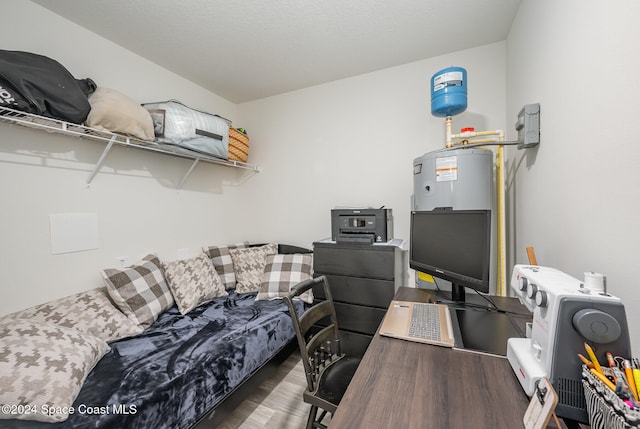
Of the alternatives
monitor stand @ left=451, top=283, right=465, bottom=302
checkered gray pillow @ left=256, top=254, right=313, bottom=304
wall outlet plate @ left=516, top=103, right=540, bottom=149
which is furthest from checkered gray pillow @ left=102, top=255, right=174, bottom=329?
wall outlet plate @ left=516, top=103, right=540, bottom=149

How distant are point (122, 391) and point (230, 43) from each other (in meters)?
2.33

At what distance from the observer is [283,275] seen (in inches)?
93.1

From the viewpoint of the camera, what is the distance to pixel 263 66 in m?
2.39

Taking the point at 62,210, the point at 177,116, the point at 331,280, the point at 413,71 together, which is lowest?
the point at 331,280

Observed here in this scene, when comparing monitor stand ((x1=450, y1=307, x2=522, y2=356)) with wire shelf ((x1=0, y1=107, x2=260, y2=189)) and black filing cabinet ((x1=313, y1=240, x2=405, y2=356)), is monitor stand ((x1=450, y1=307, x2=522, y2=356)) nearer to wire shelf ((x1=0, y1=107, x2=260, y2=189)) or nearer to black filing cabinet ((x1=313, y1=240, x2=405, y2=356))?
black filing cabinet ((x1=313, y1=240, x2=405, y2=356))

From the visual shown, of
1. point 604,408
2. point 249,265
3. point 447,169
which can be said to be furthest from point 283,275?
point 604,408

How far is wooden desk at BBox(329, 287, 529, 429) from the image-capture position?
592 mm

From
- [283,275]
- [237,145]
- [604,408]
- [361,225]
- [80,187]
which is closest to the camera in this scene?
[604,408]

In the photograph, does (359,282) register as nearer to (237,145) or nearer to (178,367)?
(178,367)

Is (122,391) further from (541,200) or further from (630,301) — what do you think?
(541,200)

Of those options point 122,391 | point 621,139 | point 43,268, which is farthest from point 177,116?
point 621,139

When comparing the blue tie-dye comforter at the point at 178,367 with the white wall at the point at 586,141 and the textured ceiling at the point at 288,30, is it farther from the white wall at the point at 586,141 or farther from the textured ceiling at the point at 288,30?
the textured ceiling at the point at 288,30

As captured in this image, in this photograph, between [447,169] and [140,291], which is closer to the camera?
[447,169]

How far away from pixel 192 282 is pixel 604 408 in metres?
2.31
